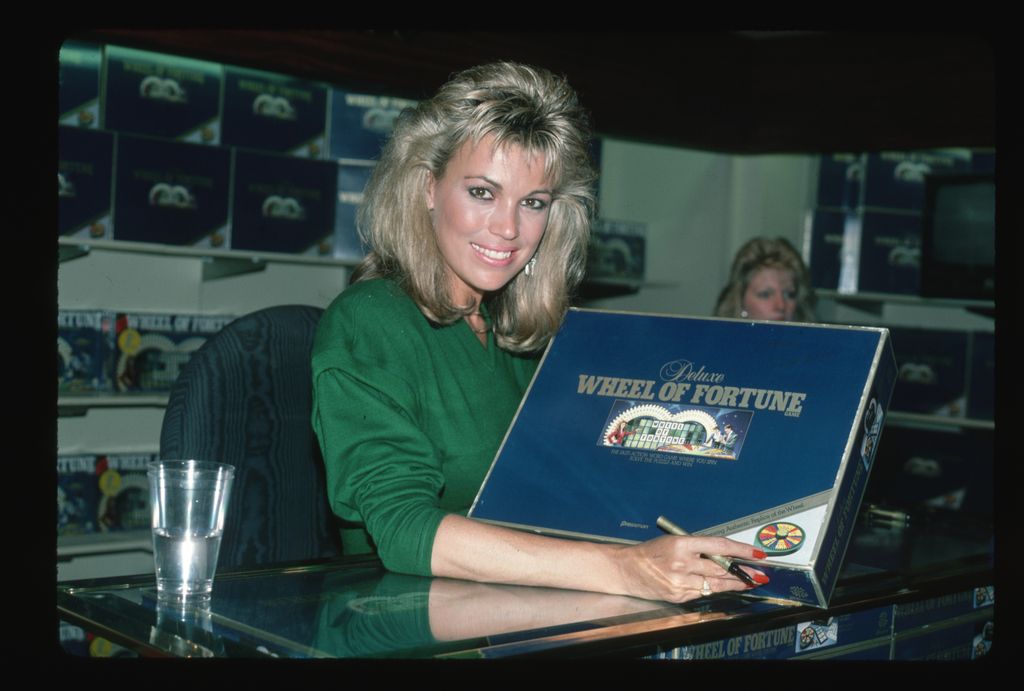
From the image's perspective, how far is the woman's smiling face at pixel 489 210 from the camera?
1.49m

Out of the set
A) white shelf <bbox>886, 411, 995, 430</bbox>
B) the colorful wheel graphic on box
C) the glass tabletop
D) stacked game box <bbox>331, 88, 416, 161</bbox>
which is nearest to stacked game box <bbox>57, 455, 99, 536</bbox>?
stacked game box <bbox>331, 88, 416, 161</bbox>

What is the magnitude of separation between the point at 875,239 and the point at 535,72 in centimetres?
331

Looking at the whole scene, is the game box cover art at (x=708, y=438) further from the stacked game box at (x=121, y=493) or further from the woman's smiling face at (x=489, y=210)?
Result: the stacked game box at (x=121, y=493)

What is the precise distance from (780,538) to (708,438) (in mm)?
140

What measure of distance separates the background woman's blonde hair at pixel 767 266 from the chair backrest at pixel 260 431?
265cm

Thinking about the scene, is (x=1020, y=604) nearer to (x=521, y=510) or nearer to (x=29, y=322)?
(x=521, y=510)

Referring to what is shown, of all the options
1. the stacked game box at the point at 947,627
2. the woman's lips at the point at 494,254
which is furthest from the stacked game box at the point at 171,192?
the stacked game box at the point at 947,627

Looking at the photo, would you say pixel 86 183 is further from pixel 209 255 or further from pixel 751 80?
pixel 751 80

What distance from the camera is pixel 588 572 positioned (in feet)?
3.75

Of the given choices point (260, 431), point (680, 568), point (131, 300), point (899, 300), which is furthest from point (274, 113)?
point (680, 568)

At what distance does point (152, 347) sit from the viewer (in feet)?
10.9

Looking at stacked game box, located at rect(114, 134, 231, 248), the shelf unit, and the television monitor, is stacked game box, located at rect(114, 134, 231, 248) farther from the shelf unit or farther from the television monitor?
the television monitor

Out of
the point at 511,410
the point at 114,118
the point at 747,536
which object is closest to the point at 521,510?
the point at 747,536

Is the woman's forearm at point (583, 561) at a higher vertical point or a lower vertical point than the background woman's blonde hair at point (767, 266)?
lower
